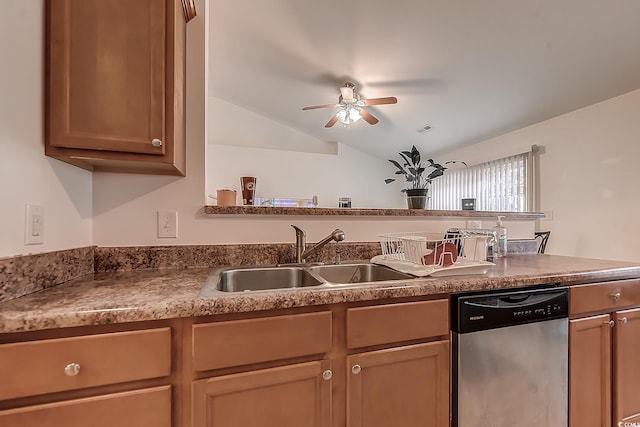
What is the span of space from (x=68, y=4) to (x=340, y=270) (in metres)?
1.42

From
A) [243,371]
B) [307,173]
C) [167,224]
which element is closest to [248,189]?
[167,224]

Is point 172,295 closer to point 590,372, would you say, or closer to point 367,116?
point 590,372

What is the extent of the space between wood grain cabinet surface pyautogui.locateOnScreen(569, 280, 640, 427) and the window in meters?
3.23

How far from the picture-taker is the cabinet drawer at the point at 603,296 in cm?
121

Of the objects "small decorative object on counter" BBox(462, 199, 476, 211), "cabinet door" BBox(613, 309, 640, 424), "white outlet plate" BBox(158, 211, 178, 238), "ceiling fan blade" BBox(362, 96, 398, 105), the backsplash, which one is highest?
"ceiling fan blade" BBox(362, 96, 398, 105)

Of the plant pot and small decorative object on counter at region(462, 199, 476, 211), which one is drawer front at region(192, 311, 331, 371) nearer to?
the plant pot

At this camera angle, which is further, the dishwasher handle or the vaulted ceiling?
the vaulted ceiling

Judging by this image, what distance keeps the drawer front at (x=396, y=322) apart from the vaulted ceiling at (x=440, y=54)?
7.59 ft

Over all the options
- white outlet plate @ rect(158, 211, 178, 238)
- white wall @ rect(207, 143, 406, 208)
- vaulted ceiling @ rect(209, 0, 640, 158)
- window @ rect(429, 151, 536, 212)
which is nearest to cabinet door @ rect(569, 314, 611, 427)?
white outlet plate @ rect(158, 211, 178, 238)

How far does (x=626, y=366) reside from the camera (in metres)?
1.29

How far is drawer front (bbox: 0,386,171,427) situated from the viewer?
664mm

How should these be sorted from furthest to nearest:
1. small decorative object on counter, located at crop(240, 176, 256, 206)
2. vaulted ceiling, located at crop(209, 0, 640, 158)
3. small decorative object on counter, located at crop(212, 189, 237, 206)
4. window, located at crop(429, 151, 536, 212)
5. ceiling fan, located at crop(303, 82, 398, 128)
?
window, located at crop(429, 151, 536, 212) → ceiling fan, located at crop(303, 82, 398, 128) → vaulted ceiling, located at crop(209, 0, 640, 158) → small decorative object on counter, located at crop(240, 176, 256, 206) → small decorative object on counter, located at crop(212, 189, 237, 206)

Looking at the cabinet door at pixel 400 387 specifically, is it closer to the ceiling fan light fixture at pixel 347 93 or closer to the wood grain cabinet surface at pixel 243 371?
the wood grain cabinet surface at pixel 243 371

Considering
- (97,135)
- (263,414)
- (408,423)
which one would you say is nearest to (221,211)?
(97,135)
